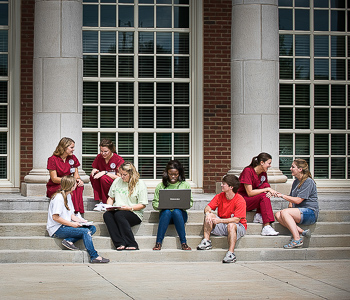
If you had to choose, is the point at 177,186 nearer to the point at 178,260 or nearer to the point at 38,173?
the point at 178,260

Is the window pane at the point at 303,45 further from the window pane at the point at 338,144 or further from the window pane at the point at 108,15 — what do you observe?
the window pane at the point at 108,15

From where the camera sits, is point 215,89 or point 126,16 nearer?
point 126,16

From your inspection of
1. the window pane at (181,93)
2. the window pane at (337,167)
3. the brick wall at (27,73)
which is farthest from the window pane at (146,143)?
the window pane at (337,167)

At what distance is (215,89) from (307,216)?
4009 millimetres

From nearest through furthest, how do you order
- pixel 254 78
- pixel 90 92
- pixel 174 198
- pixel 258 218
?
pixel 174 198
pixel 258 218
pixel 254 78
pixel 90 92

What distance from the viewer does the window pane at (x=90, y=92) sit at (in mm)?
13062

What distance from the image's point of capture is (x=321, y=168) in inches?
541

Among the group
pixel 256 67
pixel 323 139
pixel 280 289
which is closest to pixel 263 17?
pixel 256 67

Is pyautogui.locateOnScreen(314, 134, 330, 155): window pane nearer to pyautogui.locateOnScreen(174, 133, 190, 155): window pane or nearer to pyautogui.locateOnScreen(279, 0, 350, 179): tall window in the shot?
pyautogui.locateOnScreen(279, 0, 350, 179): tall window

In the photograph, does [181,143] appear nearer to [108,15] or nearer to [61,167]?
[108,15]

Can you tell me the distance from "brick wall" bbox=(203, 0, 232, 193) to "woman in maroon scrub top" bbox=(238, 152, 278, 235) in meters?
2.81

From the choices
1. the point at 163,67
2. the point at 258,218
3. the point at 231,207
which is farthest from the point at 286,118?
the point at 231,207

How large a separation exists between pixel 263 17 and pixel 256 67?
0.88 metres

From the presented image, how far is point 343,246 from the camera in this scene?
33.8 ft
